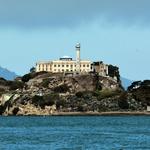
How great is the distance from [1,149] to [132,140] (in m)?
25.0

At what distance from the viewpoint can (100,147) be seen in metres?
92.9

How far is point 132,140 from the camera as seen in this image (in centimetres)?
10681

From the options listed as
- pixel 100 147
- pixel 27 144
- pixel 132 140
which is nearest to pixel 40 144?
pixel 27 144

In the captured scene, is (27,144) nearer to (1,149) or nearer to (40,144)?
(40,144)

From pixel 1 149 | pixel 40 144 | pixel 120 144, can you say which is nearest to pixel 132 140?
pixel 120 144

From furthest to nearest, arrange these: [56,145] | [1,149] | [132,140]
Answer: [132,140] < [56,145] < [1,149]

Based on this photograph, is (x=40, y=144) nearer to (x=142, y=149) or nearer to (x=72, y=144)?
(x=72, y=144)

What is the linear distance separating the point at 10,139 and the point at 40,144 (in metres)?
10.6

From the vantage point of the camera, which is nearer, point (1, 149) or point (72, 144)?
point (1, 149)

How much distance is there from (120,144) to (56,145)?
27.9ft

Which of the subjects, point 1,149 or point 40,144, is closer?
point 1,149

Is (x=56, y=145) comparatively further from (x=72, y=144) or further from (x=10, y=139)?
(x=10, y=139)

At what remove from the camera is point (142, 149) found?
295 ft

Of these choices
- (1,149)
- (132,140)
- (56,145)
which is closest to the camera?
(1,149)
